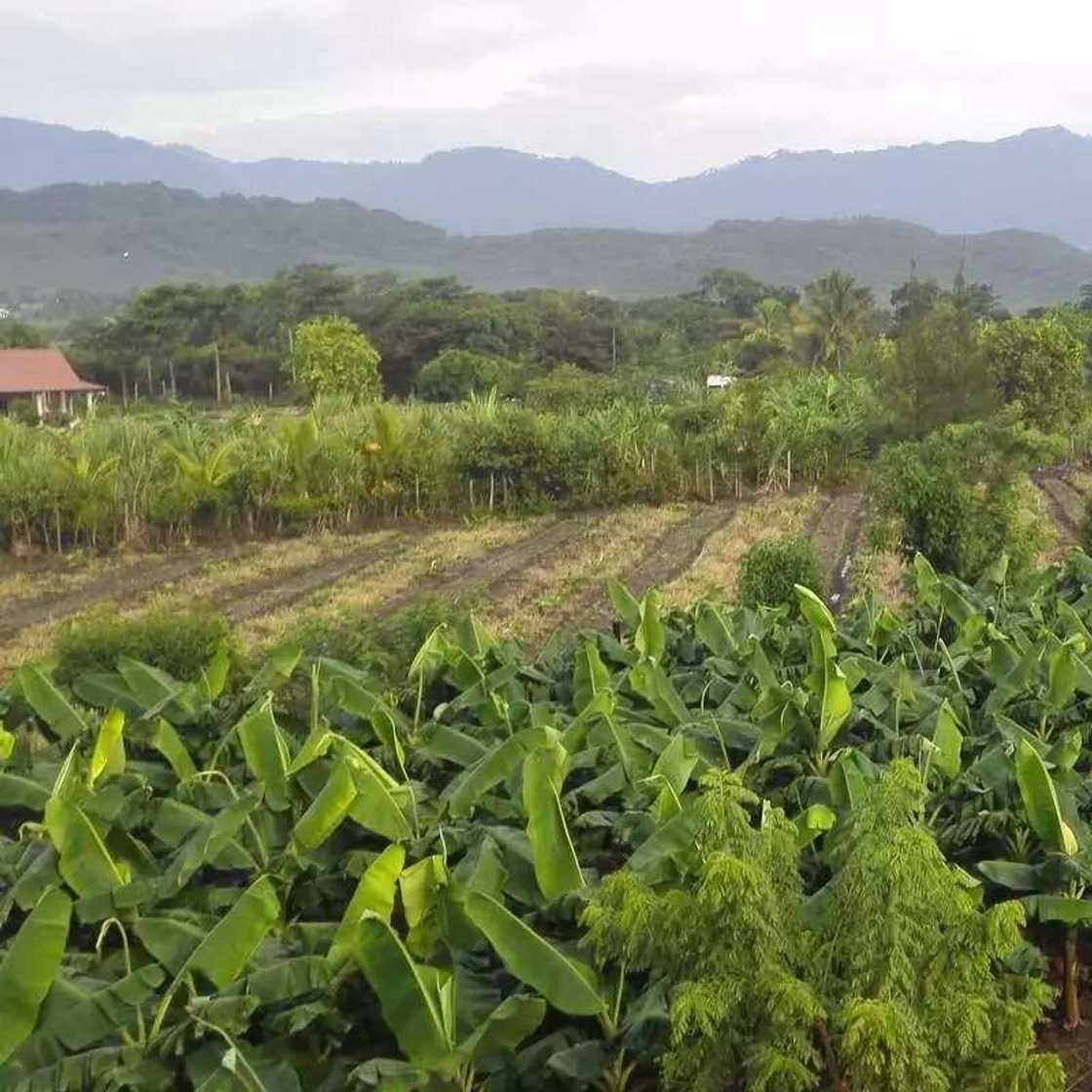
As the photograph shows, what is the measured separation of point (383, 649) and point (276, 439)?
424 inches

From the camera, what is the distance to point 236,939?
328cm

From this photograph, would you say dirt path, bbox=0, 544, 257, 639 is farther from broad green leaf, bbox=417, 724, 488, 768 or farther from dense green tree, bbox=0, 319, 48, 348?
dense green tree, bbox=0, 319, 48, 348

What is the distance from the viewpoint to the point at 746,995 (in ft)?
9.43

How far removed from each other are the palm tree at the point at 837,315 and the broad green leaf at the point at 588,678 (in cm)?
4012

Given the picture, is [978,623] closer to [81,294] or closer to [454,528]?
[454,528]

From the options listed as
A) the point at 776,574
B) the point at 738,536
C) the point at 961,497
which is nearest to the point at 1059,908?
the point at 776,574

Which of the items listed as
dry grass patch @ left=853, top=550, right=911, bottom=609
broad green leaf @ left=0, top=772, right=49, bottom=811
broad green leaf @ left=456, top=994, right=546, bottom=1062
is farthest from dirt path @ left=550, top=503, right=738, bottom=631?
broad green leaf @ left=456, top=994, right=546, bottom=1062

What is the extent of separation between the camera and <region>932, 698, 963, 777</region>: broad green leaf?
15.5 feet

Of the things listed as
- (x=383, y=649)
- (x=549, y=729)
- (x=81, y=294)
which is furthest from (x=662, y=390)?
(x=81, y=294)

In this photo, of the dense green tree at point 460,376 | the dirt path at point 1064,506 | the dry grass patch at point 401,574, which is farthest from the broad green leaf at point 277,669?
the dense green tree at point 460,376

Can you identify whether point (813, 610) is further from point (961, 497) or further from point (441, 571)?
point (441, 571)

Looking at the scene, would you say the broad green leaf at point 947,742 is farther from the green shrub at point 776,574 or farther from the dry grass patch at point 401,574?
the dry grass patch at point 401,574

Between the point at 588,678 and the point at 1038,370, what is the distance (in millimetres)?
21581

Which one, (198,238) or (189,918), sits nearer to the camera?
(189,918)
